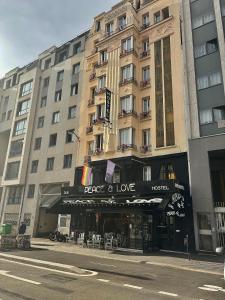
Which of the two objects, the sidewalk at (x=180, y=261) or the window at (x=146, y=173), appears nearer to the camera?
the sidewalk at (x=180, y=261)

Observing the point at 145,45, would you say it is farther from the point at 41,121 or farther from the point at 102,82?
the point at 41,121

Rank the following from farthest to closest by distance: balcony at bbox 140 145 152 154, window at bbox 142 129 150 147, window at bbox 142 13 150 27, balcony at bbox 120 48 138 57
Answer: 1. window at bbox 142 13 150 27
2. balcony at bbox 120 48 138 57
3. window at bbox 142 129 150 147
4. balcony at bbox 140 145 152 154

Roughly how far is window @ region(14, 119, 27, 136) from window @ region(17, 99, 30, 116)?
1.48m

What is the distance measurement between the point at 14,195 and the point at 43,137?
9.58 metres

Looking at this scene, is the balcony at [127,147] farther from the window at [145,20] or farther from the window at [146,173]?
the window at [145,20]

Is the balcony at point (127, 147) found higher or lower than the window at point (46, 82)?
lower

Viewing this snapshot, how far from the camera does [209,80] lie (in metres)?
24.4

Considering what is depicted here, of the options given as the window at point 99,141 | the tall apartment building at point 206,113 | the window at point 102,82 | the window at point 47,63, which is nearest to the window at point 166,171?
the tall apartment building at point 206,113

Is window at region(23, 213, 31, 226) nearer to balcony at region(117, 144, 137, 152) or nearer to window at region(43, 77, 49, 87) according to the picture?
balcony at region(117, 144, 137, 152)

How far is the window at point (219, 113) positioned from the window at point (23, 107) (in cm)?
2892

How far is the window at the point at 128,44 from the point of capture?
1214 inches

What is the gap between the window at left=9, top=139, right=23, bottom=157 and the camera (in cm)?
4074

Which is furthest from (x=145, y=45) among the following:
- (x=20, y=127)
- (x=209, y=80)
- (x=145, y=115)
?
(x=20, y=127)

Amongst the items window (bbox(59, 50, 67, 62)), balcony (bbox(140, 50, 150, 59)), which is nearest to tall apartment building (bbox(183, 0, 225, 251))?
balcony (bbox(140, 50, 150, 59))
